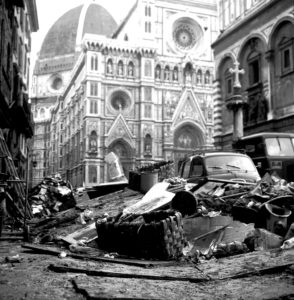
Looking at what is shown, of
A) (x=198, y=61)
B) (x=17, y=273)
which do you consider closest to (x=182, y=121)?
(x=198, y=61)

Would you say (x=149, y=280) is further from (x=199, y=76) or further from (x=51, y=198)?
(x=199, y=76)

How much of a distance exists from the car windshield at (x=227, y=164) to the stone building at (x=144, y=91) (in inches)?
1328

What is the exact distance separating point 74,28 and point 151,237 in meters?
89.9

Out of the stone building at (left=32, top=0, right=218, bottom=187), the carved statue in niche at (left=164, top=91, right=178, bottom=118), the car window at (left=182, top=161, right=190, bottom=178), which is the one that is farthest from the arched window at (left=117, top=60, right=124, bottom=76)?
the car window at (left=182, top=161, right=190, bottom=178)

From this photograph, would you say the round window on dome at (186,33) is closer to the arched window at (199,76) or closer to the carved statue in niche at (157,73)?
the arched window at (199,76)

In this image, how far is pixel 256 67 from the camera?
72.7 feet

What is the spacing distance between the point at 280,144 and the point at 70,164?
46.6 metres

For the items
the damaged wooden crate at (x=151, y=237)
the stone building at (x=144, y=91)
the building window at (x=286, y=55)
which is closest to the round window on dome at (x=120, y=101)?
the stone building at (x=144, y=91)

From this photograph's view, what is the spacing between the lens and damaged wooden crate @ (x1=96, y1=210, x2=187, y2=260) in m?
6.27

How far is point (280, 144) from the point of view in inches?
574

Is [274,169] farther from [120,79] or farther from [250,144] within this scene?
[120,79]

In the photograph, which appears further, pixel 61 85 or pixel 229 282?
pixel 61 85

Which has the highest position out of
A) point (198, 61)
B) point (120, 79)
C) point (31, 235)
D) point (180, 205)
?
point (198, 61)

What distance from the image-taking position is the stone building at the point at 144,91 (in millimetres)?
48938
